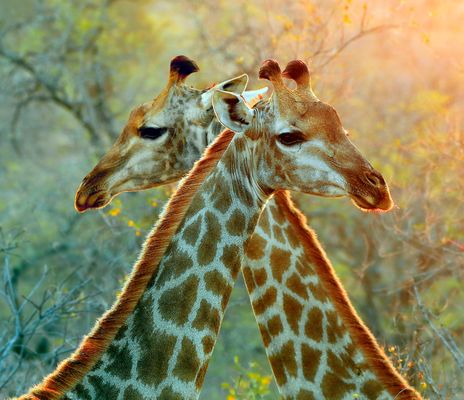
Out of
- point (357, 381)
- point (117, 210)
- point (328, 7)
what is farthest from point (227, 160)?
point (328, 7)

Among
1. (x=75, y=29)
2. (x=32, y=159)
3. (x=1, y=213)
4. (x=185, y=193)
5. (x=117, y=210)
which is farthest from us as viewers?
(x=32, y=159)

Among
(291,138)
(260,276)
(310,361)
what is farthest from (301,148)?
(310,361)

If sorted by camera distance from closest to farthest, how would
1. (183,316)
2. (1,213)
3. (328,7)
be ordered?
(183,316) < (328,7) < (1,213)

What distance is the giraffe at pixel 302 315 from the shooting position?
5984mm

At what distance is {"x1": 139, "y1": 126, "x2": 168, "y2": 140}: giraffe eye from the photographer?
818cm

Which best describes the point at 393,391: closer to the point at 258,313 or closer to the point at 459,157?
the point at 258,313

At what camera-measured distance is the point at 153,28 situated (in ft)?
77.3

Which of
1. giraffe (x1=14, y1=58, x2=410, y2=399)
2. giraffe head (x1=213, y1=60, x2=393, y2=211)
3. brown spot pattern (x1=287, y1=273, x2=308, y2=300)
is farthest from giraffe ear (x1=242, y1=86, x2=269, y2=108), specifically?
brown spot pattern (x1=287, y1=273, x2=308, y2=300)

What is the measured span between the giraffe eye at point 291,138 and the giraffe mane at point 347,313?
874 mm

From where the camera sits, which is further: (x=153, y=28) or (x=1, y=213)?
(x=153, y=28)

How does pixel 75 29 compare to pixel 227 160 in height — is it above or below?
above

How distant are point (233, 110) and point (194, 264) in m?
0.99

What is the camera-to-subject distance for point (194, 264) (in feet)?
18.2

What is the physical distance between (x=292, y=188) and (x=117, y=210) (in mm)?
3998
